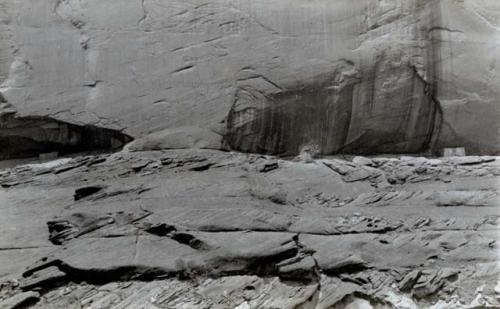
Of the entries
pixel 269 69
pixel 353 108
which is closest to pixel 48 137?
pixel 269 69

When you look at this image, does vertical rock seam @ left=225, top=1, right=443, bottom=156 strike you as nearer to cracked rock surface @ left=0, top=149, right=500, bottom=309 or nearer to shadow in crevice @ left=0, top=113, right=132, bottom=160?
cracked rock surface @ left=0, top=149, right=500, bottom=309

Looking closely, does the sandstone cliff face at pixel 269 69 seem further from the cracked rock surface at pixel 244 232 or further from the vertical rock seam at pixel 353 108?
the cracked rock surface at pixel 244 232

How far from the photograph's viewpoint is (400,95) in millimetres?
4473

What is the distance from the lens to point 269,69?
14.3 ft

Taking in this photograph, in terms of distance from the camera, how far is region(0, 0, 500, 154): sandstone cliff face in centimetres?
415

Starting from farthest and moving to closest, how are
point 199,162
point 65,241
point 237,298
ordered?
point 199,162
point 65,241
point 237,298

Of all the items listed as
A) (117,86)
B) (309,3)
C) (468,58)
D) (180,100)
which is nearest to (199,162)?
(180,100)

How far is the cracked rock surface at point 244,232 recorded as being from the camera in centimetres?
319

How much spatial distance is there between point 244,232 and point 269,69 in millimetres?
1408

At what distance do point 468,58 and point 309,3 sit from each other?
1.29 m

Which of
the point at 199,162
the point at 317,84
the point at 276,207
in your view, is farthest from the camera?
the point at 317,84

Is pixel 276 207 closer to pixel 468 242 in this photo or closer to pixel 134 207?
pixel 134 207

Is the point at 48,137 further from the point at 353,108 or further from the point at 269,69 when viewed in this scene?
the point at 353,108

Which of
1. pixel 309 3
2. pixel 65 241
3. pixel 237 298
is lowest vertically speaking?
pixel 237 298
